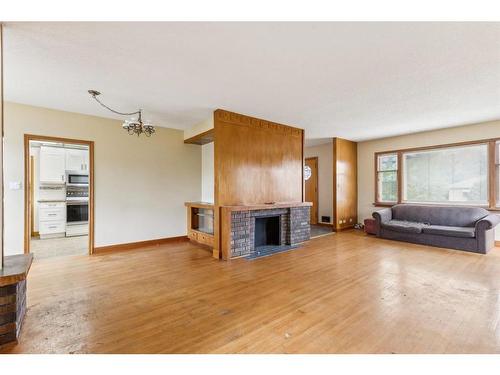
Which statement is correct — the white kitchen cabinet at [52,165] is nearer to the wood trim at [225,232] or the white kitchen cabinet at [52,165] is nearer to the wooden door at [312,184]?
the wood trim at [225,232]

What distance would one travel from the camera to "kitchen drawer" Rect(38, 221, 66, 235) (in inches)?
220

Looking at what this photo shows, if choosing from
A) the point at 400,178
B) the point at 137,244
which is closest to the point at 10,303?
the point at 137,244

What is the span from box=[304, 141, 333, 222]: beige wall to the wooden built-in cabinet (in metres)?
4.00

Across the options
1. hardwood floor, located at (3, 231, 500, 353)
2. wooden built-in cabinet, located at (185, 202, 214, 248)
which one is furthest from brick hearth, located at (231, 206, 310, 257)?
wooden built-in cabinet, located at (185, 202, 214, 248)

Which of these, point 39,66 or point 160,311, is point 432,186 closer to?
point 160,311

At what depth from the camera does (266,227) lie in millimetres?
4953

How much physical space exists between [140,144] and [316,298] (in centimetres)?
440

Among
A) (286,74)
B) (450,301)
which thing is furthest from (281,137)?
(450,301)

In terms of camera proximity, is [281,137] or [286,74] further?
[281,137]

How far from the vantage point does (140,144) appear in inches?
191

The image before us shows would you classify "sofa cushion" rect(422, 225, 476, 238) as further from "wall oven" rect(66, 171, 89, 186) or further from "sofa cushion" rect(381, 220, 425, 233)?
"wall oven" rect(66, 171, 89, 186)

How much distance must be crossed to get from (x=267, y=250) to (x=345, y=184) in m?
3.54

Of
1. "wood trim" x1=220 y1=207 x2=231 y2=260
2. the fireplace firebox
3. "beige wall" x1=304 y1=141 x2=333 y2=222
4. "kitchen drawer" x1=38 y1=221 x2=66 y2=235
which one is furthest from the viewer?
"beige wall" x1=304 y1=141 x2=333 y2=222

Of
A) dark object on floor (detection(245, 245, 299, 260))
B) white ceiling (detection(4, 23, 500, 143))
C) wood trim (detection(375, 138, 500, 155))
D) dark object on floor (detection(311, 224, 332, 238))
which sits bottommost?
dark object on floor (detection(245, 245, 299, 260))
